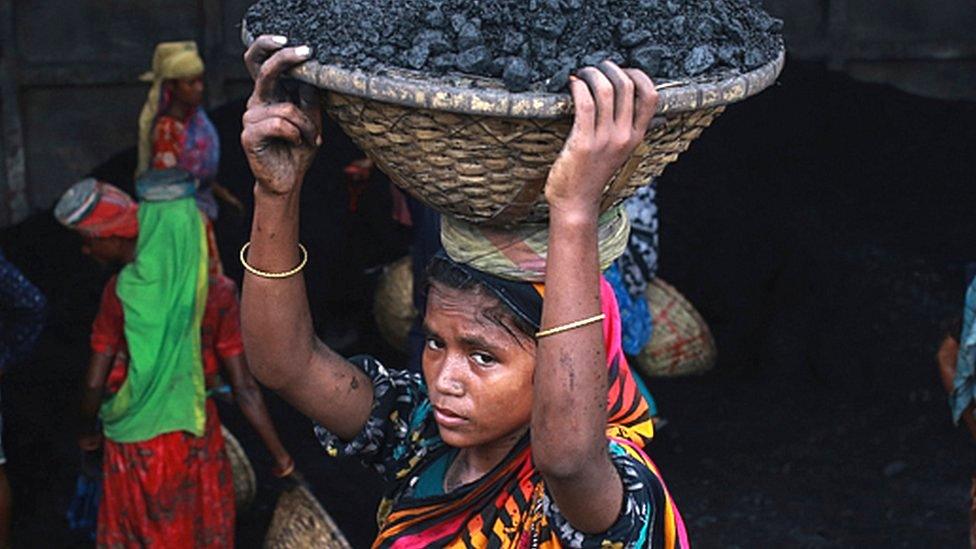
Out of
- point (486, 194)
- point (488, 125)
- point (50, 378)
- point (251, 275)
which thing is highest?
point (488, 125)

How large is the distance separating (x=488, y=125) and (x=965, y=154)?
292 inches

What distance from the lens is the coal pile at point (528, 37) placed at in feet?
6.76

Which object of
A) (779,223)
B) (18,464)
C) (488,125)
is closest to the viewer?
(488,125)

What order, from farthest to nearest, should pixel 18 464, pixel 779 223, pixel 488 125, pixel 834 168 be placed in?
pixel 834 168
pixel 779 223
pixel 18 464
pixel 488 125

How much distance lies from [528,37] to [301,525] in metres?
2.69

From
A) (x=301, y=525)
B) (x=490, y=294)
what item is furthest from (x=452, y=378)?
(x=301, y=525)

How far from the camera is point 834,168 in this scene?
28.6 feet

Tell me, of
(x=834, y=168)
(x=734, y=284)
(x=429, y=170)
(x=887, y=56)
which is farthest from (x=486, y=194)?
(x=887, y=56)

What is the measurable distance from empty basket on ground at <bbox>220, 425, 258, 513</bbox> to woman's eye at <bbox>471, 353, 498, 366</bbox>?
3206mm

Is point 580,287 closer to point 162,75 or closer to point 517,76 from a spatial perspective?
point 517,76

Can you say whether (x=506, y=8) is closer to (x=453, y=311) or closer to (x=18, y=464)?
(x=453, y=311)

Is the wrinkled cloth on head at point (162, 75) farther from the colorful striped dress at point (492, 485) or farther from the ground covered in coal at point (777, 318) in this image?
the colorful striped dress at point (492, 485)

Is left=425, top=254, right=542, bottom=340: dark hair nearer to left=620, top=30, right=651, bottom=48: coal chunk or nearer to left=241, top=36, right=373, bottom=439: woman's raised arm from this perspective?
left=241, top=36, right=373, bottom=439: woman's raised arm

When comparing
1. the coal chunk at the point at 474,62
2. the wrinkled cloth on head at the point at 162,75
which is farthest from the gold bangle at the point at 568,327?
the wrinkled cloth on head at the point at 162,75
